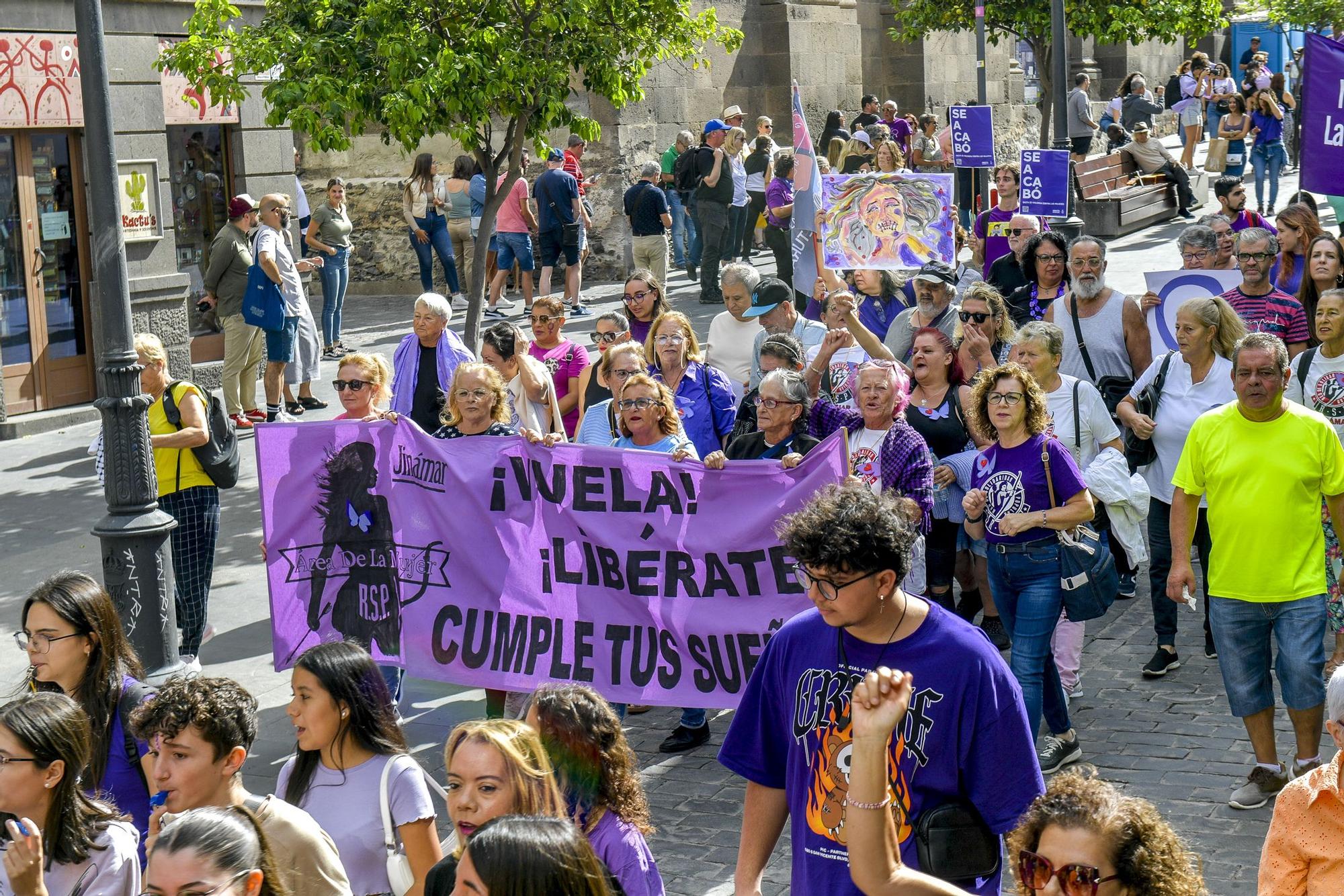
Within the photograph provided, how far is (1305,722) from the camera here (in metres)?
6.58

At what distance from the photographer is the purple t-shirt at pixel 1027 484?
6902mm

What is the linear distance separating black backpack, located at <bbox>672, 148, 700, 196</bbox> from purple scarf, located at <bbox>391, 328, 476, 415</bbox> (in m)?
10.8

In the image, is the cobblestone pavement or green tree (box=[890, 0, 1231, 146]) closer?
the cobblestone pavement

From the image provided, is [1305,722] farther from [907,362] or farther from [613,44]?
[613,44]

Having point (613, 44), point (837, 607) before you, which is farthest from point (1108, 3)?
point (837, 607)

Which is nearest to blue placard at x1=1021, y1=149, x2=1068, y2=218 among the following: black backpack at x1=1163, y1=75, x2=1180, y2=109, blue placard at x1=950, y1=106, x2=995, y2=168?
blue placard at x1=950, y1=106, x2=995, y2=168

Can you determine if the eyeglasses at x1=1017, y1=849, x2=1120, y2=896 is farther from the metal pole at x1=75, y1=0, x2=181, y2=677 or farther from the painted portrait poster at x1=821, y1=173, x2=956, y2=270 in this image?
the painted portrait poster at x1=821, y1=173, x2=956, y2=270

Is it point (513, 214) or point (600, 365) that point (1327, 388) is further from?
point (513, 214)

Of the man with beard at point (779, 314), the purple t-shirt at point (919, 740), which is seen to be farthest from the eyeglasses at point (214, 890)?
the man with beard at point (779, 314)

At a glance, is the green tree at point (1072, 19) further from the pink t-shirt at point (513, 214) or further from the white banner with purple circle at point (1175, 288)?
the white banner with purple circle at point (1175, 288)

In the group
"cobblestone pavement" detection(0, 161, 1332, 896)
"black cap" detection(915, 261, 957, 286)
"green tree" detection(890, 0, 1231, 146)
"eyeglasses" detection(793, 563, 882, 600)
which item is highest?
"green tree" detection(890, 0, 1231, 146)

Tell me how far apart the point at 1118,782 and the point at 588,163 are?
1706 cm

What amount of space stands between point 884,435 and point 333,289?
35.5 ft

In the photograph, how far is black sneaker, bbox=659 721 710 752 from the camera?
739 cm
